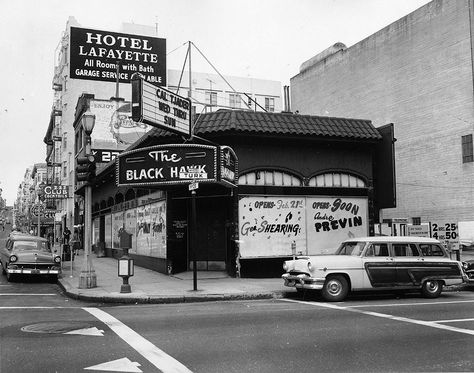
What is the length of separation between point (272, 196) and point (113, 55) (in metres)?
27.3

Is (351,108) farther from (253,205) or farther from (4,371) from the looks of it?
(4,371)

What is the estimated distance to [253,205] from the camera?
17.9 m

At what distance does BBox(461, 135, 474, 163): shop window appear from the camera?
96.5 ft

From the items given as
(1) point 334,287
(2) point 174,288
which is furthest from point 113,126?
(1) point 334,287

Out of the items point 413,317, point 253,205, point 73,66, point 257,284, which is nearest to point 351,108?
point 73,66

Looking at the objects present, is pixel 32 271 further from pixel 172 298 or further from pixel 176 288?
pixel 172 298

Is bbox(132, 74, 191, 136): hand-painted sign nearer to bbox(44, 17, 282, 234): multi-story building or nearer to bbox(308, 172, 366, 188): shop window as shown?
bbox(308, 172, 366, 188): shop window

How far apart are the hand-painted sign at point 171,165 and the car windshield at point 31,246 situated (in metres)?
5.81

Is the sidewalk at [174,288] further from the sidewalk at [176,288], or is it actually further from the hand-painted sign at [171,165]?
the hand-painted sign at [171,165]

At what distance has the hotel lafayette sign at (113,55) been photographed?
39.0m

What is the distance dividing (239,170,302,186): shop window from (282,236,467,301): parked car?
4.82 m

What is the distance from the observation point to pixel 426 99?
32406 millimetres

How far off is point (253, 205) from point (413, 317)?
27.7 ft

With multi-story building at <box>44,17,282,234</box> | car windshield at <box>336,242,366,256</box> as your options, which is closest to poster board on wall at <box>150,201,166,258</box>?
car windshield at <box>336,242,366,256</box>
